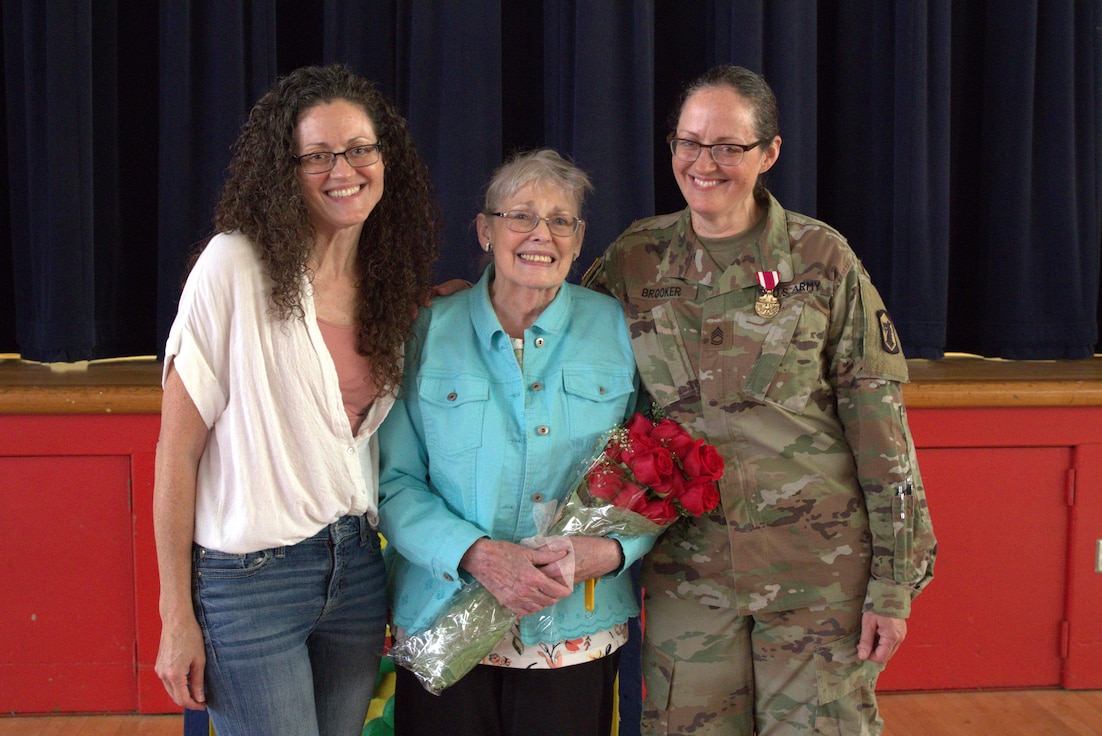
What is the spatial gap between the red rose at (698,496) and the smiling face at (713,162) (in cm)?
50

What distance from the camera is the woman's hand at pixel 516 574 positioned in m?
1.59

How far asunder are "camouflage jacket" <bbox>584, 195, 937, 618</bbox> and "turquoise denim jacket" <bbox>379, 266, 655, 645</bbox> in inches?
5.9

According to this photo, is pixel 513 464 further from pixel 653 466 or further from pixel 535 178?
pixel 535 178

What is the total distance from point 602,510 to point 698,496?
16 cm

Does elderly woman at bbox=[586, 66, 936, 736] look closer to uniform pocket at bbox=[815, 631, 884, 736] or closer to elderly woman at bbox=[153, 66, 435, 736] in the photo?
uniform pocket at bbox=[815, 631, 884, 736]

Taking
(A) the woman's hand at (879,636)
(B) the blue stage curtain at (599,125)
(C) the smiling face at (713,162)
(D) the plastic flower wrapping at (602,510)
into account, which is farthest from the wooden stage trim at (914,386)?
(D) the plastic flower wrapping at (602,510)

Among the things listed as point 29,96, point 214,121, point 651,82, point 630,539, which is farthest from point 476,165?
point 630,539

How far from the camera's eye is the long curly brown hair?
153cm

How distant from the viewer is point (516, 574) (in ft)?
5.26

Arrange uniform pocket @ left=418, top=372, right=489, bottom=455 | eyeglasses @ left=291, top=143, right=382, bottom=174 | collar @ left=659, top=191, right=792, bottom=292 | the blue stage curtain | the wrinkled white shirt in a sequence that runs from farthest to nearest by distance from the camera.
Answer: the blue stage curtain → collar @ left=659, top=191, right=792, bottom=292 → uniform pocket @ left=418, top=372, right=489, bottom=455 → eyeglasses @ left=291, top=143, right=382, bottom=174 → the wrinkled white shirt

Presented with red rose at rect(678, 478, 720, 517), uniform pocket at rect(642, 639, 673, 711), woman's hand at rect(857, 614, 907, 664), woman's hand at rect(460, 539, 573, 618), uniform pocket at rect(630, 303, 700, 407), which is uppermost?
uniform pocket at rect(630, 303, 700, 407)

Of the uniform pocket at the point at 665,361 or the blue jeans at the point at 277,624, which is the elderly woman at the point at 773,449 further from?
the blue jeans at the point at 277,624

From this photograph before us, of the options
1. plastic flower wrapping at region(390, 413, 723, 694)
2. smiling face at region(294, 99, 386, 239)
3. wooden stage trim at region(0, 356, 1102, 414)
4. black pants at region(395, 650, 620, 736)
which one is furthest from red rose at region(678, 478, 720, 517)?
wooden stage trim at region(0, 356, 1102, 414)

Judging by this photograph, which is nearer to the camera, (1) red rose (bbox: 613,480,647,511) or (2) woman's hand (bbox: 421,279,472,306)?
(1) red rose (bbox: 613,480,647,511)
